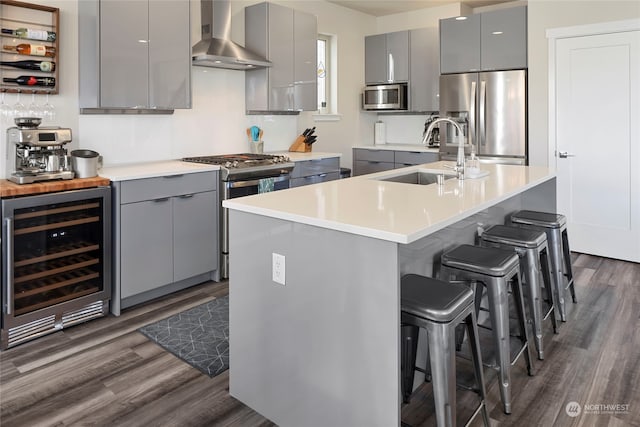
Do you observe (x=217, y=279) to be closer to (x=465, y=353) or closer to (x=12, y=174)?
(x=12, y=174)

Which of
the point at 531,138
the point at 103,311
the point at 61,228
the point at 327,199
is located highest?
the point at 531,138

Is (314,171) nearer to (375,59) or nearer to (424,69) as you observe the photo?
(424,69)

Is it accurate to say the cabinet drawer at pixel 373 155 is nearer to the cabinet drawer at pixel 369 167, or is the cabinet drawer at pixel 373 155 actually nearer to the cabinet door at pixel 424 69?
the cabinet drawer at pixel 369 167

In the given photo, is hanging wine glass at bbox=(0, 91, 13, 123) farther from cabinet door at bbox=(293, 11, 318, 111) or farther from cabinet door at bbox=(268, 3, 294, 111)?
cabinet door at bbox=(293, 11, 318, 111)

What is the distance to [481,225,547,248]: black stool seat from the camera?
103 inches

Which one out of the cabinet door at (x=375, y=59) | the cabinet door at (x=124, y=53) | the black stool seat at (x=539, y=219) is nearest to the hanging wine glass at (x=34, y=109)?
the cabinet door at (x=124, y=53)

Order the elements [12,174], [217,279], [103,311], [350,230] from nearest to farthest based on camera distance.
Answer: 1. [350,230]
2. [12,174]
3. [103,311]
4. [217,279]

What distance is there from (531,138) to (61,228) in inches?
A: 169

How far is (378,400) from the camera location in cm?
168

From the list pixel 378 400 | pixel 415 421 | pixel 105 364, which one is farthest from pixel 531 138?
pixel 105 364

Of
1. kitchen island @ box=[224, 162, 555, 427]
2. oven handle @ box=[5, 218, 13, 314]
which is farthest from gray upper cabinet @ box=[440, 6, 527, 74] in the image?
oven handle @ box=[5, 218, 13, 314]

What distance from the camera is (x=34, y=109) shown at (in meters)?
3.33

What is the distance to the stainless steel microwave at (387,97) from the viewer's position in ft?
19.9

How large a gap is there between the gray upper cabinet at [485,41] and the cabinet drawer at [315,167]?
1.72 metres
